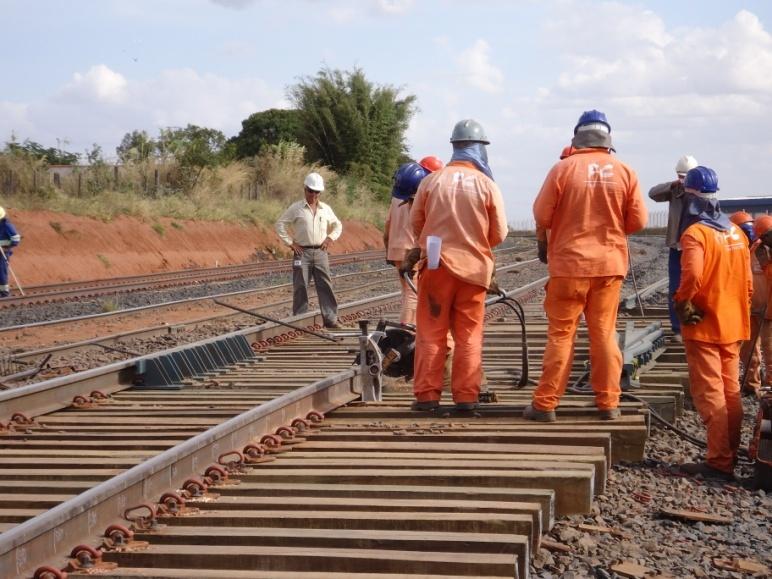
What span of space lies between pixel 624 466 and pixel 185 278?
1977 centimetres

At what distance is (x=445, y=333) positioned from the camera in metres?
7.11

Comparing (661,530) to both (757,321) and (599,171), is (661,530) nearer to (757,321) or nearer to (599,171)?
(599,171)

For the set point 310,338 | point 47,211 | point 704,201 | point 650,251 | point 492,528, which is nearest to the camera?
point 492,528

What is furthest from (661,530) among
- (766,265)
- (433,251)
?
(766,265)

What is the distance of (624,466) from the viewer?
647 cm

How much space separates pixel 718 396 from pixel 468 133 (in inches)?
89.6

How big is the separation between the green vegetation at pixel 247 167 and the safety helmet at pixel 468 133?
77.3ft

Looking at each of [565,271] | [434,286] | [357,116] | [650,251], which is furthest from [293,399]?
[357,116]

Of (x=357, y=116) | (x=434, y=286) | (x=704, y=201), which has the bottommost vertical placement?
(x=434, y=286)

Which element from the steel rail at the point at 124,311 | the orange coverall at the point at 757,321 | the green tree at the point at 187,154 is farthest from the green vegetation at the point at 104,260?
the orange coverall at the point at 757,321

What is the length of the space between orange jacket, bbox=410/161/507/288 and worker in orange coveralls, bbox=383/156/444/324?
1388mm

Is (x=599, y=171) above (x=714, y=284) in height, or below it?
above

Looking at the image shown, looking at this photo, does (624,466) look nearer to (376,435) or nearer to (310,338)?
(376,435)

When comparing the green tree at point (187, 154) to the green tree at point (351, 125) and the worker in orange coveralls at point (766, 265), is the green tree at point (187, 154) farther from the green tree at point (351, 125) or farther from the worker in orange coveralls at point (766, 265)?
the worker in orange coveralls at point (766, 265)
